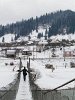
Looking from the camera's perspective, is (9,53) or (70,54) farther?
(70,54)

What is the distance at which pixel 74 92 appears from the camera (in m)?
8.62

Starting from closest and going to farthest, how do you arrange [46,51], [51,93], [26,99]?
1. [51,93]
2. [26,99]
3. [46,51]

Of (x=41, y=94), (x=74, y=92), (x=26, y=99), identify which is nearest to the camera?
(x=74, y=92)

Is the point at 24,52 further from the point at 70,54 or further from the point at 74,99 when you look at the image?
the point at 74,99

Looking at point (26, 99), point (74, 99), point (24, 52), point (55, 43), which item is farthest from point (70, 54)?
point (74, 99)

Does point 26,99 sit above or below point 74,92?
below

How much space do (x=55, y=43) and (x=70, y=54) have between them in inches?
1703

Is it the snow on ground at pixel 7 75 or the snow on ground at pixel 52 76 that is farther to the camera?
the snow on ground at pixel 7 75

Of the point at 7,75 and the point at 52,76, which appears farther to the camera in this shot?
the point at 7,75

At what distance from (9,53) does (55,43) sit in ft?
183

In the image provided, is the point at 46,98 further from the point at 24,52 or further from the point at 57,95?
the point at 24,52

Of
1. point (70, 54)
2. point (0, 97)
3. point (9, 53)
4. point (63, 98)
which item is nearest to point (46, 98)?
point (63, 98)

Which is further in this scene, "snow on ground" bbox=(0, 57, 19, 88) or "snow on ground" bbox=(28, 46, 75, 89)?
"snow on ground" bbox=(0, 57, 19, 88)

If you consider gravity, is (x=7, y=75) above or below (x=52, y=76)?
above
